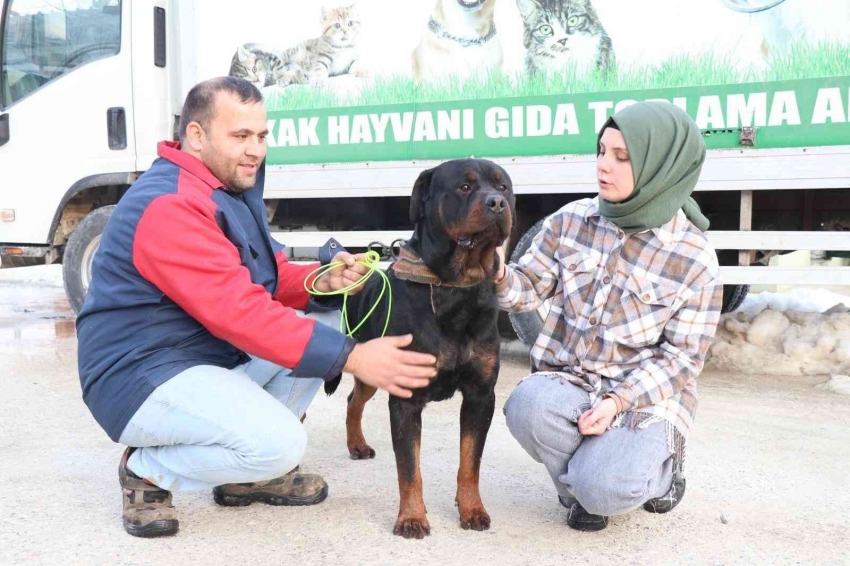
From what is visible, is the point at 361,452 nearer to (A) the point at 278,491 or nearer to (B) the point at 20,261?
(A) the point at 278,491

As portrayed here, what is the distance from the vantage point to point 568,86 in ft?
16.1

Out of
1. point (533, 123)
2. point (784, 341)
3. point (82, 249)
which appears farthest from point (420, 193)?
point (82, 249)

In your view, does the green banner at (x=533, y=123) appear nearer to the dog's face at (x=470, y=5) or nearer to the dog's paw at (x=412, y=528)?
the dog's face at (x=470, y=5)

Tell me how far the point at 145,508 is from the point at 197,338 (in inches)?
24.5

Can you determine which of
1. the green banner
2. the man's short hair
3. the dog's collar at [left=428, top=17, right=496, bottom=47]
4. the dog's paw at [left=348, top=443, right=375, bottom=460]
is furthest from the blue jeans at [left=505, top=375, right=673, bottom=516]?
the dog's collar at [left=428, top=17, right=496, bottom=47]

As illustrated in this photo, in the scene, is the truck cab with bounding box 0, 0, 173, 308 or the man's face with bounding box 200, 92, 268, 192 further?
the truck cab with bounding box 0, 0, 173, 308

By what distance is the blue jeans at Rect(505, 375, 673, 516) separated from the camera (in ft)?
8.44

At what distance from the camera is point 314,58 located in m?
5.55

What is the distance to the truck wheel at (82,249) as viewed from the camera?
6.43m

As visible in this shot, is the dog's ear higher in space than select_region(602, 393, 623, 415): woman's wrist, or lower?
higher

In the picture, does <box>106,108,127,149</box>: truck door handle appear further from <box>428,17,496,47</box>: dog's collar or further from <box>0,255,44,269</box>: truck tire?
<box>428,17,496,47</box>: dog's collar

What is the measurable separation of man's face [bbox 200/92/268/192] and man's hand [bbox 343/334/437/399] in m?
0.82

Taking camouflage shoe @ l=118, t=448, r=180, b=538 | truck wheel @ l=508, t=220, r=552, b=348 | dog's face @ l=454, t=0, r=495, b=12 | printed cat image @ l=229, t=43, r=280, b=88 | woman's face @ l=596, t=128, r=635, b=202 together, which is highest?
dog's face @ l=454, t=0, r=495, b=12

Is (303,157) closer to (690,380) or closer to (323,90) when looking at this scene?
(323,90)
